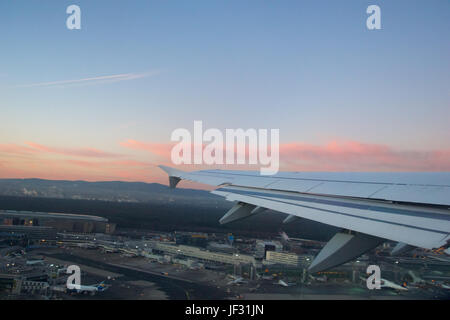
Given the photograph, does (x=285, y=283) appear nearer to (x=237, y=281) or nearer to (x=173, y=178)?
(x=237, y=281)

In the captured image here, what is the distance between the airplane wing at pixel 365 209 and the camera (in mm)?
1941

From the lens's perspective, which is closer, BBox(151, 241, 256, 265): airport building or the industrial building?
the industrial building

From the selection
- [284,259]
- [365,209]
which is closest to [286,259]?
[284,259]

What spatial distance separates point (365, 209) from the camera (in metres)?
2.62

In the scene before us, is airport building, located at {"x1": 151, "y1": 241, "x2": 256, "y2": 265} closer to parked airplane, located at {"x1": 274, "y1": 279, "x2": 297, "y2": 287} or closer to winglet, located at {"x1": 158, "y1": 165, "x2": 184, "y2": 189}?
parked airplane, located at {"x1": 274, "y1": 279, "x2": 297, "y2": 287}

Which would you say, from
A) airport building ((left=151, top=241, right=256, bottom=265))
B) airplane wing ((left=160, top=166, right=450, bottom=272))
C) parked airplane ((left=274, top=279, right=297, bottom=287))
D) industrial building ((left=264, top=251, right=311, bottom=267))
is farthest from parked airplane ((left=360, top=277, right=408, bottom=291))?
airplane wing ((left=160, top=166, right=450, bottom=272))

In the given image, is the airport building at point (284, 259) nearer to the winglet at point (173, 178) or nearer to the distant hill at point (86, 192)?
the winglet at point (173, 178)

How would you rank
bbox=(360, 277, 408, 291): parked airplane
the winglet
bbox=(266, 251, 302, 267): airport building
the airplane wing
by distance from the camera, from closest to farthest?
1. the airplane wing
2. the winglet
3. bbox=(360, 277, 408, 291): parked airplane
4. bbox=(266, 251, 302, 267): airport building

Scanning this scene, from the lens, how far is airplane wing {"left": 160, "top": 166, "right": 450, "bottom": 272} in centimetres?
194

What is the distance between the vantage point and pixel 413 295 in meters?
10.8

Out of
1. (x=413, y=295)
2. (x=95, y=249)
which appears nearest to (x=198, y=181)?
(x=413, y=295)

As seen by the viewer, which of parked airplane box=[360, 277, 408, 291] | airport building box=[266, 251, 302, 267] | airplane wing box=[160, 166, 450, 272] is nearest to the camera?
airplane wing box=[160, 166, 450, 272]
